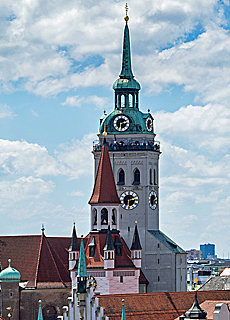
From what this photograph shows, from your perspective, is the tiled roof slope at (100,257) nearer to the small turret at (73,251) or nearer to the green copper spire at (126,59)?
the small turret at (73,251)

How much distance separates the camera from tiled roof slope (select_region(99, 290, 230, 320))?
102188 millimetres

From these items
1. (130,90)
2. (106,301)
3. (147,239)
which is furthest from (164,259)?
(106,301)

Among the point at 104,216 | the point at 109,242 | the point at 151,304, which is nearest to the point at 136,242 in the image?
the point at 104,216

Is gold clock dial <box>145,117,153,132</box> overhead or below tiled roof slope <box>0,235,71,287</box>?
overhead

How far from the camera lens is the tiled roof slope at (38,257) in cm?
12275

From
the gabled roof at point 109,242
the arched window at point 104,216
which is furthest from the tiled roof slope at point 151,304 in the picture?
the arched window at point 104,216

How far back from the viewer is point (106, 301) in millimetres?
102812

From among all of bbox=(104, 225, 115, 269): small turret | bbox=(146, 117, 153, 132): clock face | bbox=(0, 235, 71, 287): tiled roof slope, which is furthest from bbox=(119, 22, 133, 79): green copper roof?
bbox=(104, 225, 115, 269): small turret

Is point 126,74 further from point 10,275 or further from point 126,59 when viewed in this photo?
point 10,275

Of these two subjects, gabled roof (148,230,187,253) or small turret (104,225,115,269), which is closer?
small turret (104,225,115,269)

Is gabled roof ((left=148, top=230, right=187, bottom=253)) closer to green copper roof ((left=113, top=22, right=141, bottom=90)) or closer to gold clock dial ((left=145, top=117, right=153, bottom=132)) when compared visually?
gold clock dial ((left=145, top=117, right=153, bottom=132))

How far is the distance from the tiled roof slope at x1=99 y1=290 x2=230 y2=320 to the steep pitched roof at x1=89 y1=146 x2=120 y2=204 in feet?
66.8

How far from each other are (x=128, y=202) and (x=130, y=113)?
11.7 metres

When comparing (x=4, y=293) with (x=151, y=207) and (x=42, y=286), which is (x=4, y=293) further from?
(x=151, y=207)
